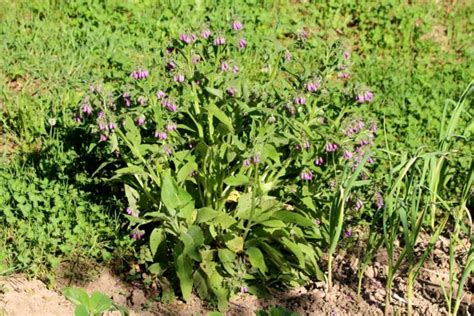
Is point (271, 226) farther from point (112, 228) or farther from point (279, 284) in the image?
point (112, 228)

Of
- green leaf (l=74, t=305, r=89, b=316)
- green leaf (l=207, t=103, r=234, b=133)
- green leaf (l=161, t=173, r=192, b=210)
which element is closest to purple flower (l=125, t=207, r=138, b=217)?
green leaf (l=161, t=173, r=192, b=210)

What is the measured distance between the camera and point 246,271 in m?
4.12

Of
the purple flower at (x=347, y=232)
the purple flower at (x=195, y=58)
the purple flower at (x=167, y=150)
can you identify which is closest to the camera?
the purple flower at (x=167, y=150)

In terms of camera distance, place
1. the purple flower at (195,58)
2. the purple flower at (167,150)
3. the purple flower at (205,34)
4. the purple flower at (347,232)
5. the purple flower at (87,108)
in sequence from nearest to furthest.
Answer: the purple flower at (87,108)
the purple flower at (167,150)
the purple flower at (205,34)
the purple flower at (195,58)
the purple flower at (347,232)

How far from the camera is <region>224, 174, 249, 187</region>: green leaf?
3.91 meters

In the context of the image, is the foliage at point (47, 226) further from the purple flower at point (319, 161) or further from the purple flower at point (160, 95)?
the purple flower at point (319, 161)

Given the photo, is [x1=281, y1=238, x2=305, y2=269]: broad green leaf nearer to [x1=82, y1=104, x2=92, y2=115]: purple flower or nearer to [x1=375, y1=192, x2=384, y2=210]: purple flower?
[x1=375, y1=192, x2=384, y2=210]: purple flower

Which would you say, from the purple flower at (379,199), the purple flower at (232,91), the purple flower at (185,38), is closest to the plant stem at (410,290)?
the purple flower at (379,199)

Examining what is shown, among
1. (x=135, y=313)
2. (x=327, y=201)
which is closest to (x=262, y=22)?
(x=327, y=201)

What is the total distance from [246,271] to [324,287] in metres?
0.42

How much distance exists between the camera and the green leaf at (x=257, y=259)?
157 inches

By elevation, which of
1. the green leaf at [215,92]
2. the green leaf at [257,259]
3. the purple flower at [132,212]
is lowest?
the green leaf at [257,259]

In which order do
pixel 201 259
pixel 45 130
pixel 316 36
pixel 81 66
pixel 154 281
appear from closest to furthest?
pixel 201 259
pixel 154 281
pixel 45 130
pixel 81 66
pixel 316 36

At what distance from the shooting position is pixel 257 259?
4.01m
